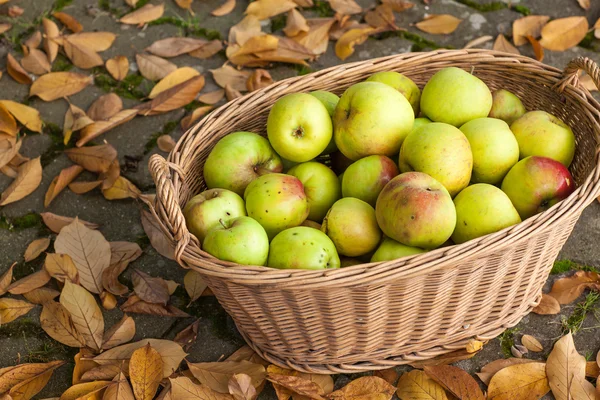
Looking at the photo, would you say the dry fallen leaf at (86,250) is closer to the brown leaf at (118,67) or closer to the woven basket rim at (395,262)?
the woven basket rim at (395,262)

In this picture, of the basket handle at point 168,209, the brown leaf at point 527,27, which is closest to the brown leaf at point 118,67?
the basket handle at point 168,209

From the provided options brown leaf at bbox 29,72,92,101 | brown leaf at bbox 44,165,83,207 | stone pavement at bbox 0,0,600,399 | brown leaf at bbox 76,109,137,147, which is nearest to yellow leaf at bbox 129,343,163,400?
stone pavement at bbox 0,0,600,399

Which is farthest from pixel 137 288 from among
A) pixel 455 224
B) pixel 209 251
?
pixel 455 224

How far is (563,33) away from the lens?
280cm

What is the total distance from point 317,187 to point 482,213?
1.63ft

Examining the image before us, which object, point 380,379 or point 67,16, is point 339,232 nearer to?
point 380,379

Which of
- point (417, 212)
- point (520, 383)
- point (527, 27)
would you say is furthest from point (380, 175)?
point (527, 27)

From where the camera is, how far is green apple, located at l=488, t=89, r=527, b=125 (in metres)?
2.03

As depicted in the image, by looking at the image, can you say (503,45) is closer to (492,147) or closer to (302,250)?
(492,147)

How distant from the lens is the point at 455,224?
1.65 metres

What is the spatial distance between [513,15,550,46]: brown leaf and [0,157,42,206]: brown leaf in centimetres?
208

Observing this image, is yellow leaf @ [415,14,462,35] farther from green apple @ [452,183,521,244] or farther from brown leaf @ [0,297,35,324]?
brown leaf @ [0,297,35,324]

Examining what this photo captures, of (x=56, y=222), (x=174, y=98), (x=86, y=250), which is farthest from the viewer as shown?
(x=174, y=98)

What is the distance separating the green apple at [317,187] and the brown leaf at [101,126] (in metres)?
1.02
